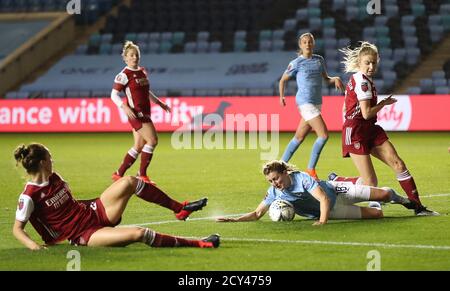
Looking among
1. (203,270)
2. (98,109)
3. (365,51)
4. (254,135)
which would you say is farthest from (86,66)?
(203,270)

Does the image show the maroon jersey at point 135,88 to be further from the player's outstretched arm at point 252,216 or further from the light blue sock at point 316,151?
the player's outstretched arm at point 252,216

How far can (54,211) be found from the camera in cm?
884

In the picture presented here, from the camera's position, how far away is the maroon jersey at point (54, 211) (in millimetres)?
8781

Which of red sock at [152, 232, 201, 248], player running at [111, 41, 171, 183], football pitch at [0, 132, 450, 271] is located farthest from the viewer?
player running at [111, 41, 171, 183]

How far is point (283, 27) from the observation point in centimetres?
3434

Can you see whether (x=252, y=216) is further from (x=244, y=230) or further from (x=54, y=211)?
(x=54, y=211)

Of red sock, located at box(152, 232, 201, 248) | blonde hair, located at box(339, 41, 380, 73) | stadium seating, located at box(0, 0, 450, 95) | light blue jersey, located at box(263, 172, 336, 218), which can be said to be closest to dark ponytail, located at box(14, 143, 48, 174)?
red sock, located at box(152, 232, 201, 248)

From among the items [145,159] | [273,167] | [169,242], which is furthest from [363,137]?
[145,159]

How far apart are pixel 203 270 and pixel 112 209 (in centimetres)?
145

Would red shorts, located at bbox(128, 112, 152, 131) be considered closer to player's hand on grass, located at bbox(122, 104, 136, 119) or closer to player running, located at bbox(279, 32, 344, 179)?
player's hand on grass, located at bbox(122, 104, 136, 119)

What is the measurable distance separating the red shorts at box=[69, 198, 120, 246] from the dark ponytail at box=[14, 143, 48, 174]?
2.11 ft

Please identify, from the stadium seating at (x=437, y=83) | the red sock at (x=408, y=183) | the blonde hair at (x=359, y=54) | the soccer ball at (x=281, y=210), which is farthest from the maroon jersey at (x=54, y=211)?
the stadium seating at (x=437, y=83)

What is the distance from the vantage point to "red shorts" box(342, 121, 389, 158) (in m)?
11.0

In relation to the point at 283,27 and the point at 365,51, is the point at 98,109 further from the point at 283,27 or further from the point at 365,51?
the point at 365,51
